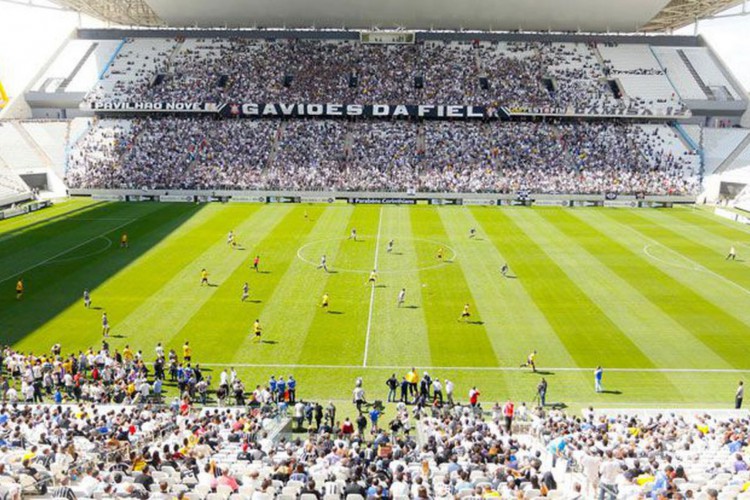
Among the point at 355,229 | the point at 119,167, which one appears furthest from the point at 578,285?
the point at 119,167

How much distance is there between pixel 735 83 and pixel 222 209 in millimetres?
65681

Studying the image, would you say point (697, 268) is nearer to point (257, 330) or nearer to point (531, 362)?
point (531, 362)

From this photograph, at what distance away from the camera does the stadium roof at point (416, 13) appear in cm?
8288

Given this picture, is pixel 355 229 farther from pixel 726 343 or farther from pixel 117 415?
pixel 117 415

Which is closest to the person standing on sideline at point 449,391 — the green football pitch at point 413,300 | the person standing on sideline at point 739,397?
the green football pitch at point 413,300

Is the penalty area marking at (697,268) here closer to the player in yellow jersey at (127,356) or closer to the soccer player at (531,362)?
the soccer player at (531,362)

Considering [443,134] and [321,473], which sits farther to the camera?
[443,134]

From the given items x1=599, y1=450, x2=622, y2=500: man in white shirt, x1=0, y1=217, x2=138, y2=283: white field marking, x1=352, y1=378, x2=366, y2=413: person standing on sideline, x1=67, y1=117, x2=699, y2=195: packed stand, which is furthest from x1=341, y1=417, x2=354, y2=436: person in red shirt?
x1=67, y1=117, x2=699, y2=195: packed stand

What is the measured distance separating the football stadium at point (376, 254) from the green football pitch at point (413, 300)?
23 centimetres

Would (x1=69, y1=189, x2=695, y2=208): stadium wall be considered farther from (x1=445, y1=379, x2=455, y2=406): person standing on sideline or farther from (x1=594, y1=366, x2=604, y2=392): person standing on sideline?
(x1=445, y1=379, x2=455, y2=406): person standing on sideline

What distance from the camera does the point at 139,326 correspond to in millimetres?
33469

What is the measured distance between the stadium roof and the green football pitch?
3608 centimetres

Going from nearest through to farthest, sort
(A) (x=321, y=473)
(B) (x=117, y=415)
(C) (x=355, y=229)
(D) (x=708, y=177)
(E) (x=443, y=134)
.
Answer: (A) (x=321, y=473)
(B) (x=117, y=415)
(C) (x=355, y=229)
(D) (x=708, y=177)
(E) (x=443, y=134)

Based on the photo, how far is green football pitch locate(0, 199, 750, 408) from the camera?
1147 inches
